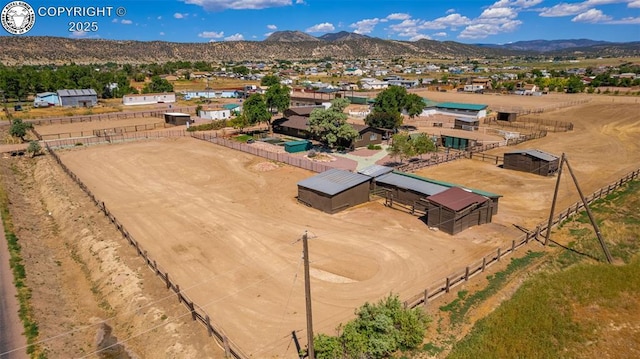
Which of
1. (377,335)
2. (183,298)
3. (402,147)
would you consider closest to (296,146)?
(402,147)

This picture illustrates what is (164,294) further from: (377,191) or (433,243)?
(377,191)

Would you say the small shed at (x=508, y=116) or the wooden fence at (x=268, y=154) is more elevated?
the small shed at (x=508, y=116)

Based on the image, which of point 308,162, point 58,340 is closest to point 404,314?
point 58,340

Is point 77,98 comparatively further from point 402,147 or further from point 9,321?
point 9,321

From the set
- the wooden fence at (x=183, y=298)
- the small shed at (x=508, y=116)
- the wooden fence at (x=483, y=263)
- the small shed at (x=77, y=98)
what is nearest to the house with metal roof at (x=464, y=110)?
the small shed at (x=508, y=116)

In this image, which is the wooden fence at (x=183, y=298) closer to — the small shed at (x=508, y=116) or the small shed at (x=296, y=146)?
the small shed at (x=296, y=146)

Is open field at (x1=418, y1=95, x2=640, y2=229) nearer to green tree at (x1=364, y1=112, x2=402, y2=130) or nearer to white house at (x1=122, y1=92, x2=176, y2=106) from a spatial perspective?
green tree at (x1=364, y1=112, x2=402, y2=130)

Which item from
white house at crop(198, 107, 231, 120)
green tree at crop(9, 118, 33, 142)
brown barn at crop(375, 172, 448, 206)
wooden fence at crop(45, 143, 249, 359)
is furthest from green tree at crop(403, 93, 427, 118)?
green tree at crop(9, 118, 33, 142)
